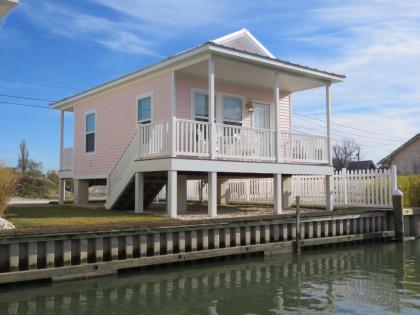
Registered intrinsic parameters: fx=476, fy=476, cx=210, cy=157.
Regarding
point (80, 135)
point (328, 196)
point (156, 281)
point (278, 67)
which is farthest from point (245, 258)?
point (80, 135)

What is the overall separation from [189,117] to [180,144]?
2838 millimetres

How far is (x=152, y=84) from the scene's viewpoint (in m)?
16.8

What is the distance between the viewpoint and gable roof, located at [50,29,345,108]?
13945 millimetres

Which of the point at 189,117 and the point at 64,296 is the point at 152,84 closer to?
the point at 189,117

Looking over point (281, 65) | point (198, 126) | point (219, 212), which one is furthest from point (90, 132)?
point (281, 65)

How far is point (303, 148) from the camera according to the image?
16641 mm

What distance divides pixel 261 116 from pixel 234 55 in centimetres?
521

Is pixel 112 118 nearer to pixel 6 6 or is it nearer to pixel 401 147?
pixel 6 6

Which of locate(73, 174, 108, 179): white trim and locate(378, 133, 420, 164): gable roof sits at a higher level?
locate(378, 133, 420, 164): gable roof

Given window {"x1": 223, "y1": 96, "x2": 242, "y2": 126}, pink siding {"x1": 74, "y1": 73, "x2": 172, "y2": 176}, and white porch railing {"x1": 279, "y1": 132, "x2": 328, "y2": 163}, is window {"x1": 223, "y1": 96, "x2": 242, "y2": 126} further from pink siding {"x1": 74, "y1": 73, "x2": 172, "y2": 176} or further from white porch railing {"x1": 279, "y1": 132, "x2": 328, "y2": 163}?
pink siding {"x1": 74, "y1": 73, "x2": 172, "y2": 176}

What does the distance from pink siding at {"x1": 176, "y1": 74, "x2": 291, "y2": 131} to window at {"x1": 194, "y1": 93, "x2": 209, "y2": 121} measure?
0.28m

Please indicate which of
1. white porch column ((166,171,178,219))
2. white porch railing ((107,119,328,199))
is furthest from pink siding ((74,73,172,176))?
white porch column ((166,171,178,219))

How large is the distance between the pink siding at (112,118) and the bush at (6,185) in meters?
5.84

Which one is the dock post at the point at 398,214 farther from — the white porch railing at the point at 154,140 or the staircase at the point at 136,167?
the white porch railing at the point at 154,140
